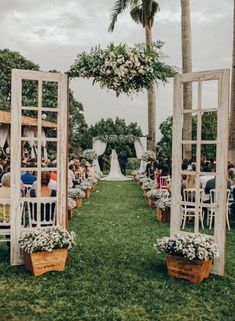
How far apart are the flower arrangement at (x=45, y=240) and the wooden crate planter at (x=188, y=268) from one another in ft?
4.70

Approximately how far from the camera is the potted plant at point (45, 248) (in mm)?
6367

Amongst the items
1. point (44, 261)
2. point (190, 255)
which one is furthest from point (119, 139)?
point (190, 255)

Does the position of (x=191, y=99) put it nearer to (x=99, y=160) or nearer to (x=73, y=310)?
(x=73, y=310)

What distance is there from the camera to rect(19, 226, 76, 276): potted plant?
6.37m

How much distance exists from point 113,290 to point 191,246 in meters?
1.16

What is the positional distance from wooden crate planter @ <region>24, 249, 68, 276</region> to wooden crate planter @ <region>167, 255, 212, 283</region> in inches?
58.5

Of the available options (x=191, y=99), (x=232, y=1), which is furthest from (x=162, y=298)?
(x=232, y=1)

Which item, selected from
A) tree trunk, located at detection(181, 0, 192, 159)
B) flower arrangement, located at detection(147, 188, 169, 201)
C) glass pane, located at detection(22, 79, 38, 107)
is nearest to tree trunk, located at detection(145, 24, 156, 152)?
tree trunk, located at detection(181, 0, 192, 159)

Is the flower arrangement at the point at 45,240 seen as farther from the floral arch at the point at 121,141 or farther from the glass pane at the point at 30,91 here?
the glass pane at the point at 30,91

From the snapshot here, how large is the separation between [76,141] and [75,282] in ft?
92.2

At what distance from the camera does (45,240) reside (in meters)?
6.39

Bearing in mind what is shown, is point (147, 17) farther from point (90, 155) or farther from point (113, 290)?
point (113, 290)

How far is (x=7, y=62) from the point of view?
33.0m

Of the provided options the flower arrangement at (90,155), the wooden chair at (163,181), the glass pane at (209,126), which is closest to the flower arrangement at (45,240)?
the wooden chair at (163,181)
